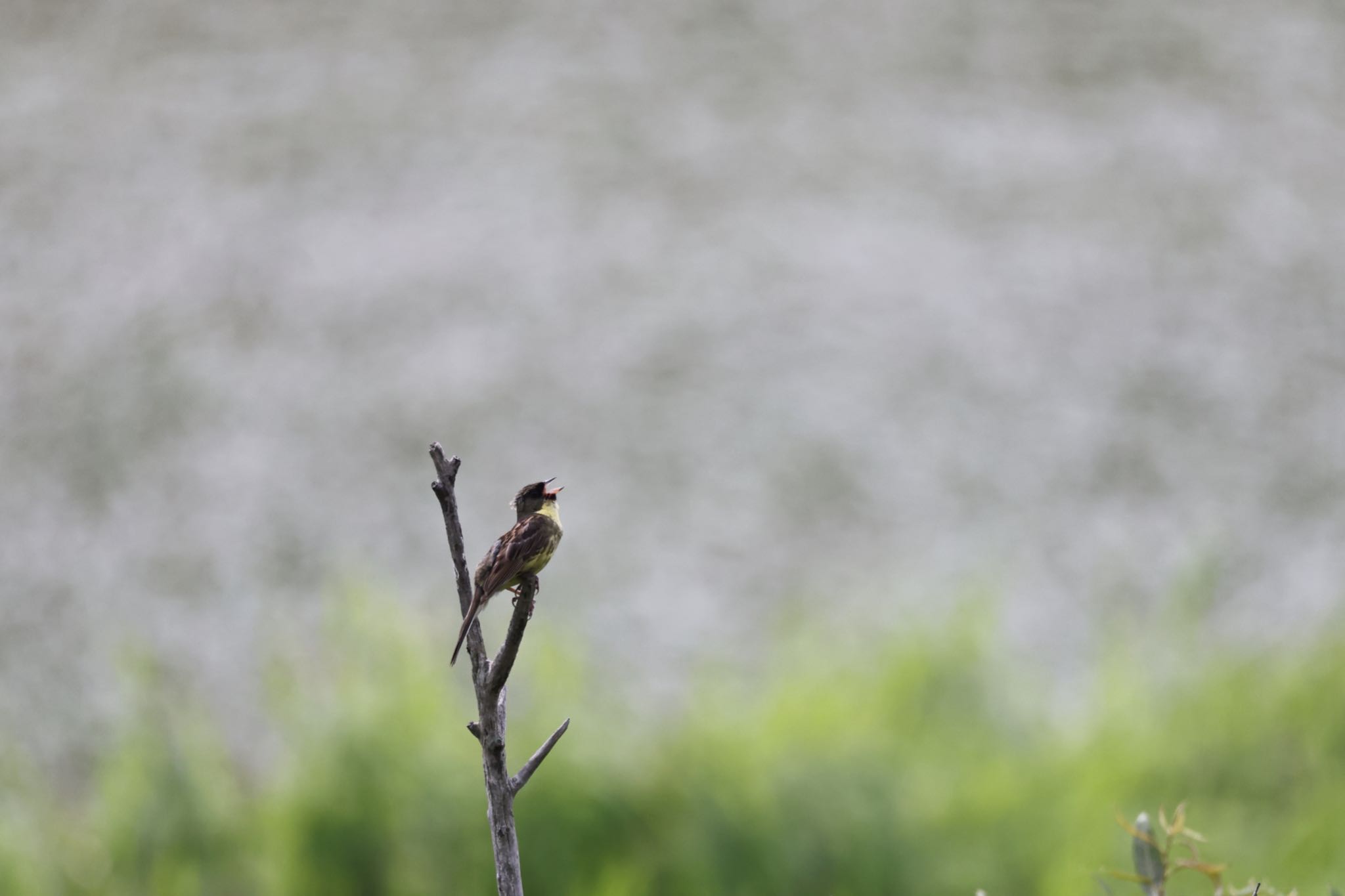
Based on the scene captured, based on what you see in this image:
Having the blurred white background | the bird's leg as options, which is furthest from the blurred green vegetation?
the blurred white background

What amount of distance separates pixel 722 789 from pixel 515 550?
802 mm

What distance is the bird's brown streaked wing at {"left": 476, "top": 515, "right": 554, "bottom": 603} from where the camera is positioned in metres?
0.38

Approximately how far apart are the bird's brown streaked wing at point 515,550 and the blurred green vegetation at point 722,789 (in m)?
0.70

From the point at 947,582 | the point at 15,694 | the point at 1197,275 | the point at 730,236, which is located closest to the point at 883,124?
the point at 730,236

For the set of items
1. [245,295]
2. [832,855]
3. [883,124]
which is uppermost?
[883,124]

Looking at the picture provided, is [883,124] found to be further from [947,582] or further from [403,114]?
[947,582]

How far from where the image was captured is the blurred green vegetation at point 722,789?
3.47ft

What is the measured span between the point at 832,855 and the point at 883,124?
5.57m

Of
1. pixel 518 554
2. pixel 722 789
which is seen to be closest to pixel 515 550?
pixel 518 554

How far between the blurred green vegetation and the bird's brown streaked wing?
70 centimetres

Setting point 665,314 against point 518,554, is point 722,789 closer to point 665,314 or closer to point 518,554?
point 518,554

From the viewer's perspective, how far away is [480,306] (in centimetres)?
505

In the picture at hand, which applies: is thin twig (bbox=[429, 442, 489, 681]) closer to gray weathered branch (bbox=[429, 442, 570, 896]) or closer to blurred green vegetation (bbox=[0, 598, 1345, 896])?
gray weathered branch (bbox=[429, 442, 570, 896])

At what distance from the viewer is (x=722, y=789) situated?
1.12m
